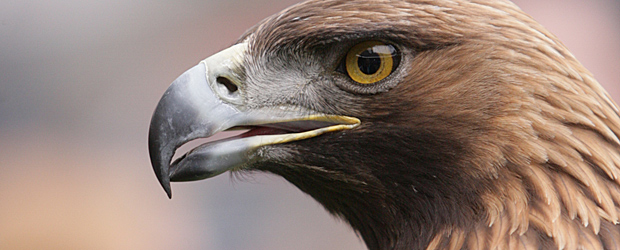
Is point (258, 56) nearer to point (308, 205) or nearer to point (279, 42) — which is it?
point (279, 42)

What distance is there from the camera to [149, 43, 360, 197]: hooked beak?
1.32m

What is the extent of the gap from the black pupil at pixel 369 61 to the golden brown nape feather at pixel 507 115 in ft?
0.16

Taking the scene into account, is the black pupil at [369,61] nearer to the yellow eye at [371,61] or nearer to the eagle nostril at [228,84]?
the yellow eye at [371,61]

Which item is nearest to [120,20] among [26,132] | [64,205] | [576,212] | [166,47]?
[166,47]

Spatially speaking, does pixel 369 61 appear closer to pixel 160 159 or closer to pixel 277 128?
pixel 277 128

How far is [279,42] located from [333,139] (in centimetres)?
25

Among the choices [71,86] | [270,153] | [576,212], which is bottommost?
[576,212]

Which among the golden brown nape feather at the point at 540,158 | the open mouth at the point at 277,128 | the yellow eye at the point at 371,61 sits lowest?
the golden brown nape feather at the point at 540,158

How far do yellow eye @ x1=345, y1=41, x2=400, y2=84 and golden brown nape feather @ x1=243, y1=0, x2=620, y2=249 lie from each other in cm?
3

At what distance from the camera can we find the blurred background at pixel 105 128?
412 centimetres

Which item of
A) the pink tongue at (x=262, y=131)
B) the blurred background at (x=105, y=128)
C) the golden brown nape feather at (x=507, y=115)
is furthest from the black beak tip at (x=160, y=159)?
the blurred background at (x=105, y=128)

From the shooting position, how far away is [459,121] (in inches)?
51.4

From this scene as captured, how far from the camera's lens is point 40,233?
4039 mm

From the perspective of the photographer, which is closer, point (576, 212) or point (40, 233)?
point (576, 212)
